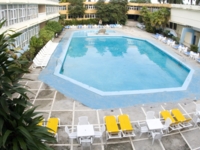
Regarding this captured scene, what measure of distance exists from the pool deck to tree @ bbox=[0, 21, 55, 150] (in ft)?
8.86

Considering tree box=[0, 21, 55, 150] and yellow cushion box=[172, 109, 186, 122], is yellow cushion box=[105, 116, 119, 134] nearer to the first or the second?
yellow cushion box=[172, 109, 186, 122]

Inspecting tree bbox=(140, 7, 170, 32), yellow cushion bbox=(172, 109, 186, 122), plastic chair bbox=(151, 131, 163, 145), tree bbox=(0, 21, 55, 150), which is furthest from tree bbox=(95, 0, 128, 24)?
tree bbox=(0, 21, 55, 150)

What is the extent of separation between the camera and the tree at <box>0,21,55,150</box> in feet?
13.0

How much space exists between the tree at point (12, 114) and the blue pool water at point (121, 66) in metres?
9.30

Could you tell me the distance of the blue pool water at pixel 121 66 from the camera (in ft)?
51.3

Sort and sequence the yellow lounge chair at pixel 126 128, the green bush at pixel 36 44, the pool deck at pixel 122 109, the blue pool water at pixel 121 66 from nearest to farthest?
the pool deck at pixel 122 109
the yellow lounge chair at pixel 126 128
the blue pool water at pixel 121 66
the green bush at pixel 36 44

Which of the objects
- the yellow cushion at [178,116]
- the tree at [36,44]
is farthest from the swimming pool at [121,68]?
the yellow cushion at [178,116]

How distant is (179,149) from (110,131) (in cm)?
263

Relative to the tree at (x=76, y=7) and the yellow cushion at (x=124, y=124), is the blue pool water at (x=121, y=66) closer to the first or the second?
the yellow cushion at (x=124, y=124)

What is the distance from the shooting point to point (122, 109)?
415 inches

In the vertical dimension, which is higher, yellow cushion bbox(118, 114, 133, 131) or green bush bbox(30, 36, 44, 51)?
green bush bbox(30, 36, 44, 51)

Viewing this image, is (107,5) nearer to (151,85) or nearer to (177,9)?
(177,9)

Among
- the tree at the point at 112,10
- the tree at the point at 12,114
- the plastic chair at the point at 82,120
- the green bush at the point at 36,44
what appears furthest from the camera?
the tree at the point at 112,10

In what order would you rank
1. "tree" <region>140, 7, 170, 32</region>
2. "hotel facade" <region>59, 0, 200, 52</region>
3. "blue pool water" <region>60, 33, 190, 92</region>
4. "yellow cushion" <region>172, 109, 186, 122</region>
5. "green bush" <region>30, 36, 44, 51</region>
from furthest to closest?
"tree" <region>140, 7, 170, 32</region>, "hotel facade" <region>59, 0, 200, 52</region>, "green bush" <region>30, 36, 44, 51</region>, "blue pool water" <region>60, 33, 190, 92</region>, "yellow cushion" <region>172, 109, 186, 122</region>
